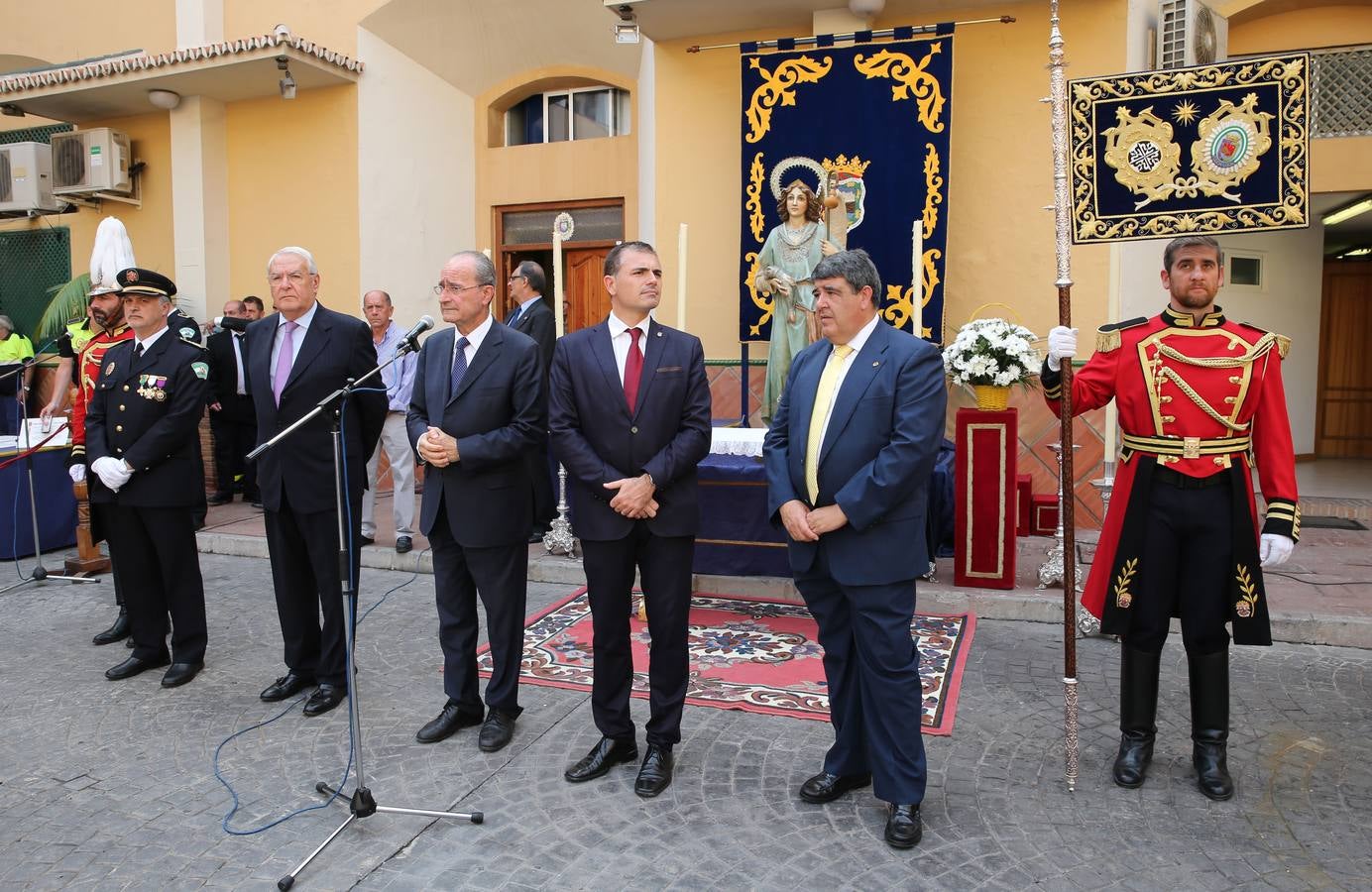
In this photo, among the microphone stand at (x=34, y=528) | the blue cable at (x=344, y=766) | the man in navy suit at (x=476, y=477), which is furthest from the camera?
the microphone stand at (x=34, y=528)

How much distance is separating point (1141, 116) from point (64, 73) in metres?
10.3

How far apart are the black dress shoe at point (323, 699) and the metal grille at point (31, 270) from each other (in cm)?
964

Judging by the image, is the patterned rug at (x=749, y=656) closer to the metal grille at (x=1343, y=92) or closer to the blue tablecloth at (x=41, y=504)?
the blue tablecloth at (x=41, y=504)

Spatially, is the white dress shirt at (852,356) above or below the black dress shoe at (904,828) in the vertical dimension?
above

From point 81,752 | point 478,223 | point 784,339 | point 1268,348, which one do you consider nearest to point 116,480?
point 81,752

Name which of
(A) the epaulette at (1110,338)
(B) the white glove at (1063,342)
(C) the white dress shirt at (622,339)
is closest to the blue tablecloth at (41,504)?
(C) the white dress shirt at (622,339)

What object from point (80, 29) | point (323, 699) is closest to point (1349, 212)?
point (323, 699)

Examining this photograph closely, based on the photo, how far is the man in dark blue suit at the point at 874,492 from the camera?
306 centimetres

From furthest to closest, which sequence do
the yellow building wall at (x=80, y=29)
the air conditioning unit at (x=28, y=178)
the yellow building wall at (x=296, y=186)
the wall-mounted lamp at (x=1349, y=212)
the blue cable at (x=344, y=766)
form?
the air conditioning unit at (x=28, y=178) → the yellow building wall at (x=80, y=29) → the yellow building wall at (x=296, y=186) → the wall-mounted lamp at (x=1349, y=212) → the blue cable at (x=344, y=766)

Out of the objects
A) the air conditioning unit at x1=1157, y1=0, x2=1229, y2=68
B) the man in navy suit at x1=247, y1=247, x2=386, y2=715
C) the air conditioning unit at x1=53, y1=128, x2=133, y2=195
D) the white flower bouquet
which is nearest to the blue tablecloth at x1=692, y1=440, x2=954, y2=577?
the white flower bouquet

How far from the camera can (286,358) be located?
4316mm

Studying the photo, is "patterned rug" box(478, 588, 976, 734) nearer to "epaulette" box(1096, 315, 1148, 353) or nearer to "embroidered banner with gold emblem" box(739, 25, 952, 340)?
"epaulette" box(1096, 315, 1148, 353)

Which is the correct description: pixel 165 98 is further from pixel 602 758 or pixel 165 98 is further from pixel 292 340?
pixel 602 758

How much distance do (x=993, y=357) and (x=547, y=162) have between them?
6.44 metres
